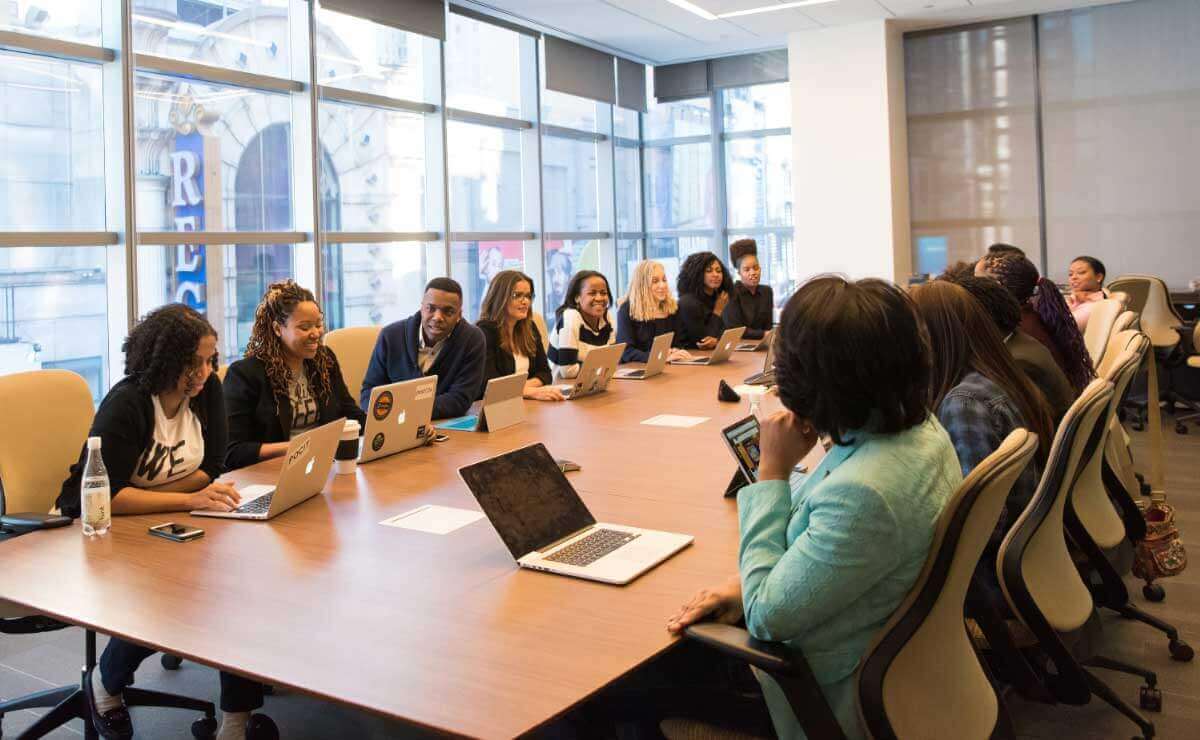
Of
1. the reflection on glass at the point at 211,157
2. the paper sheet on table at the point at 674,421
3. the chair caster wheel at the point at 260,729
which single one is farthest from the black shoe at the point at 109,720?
the reflection on glass at the point at 211,157

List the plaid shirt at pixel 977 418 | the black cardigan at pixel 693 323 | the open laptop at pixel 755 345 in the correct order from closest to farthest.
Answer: the plaid shirt at pixel 977 418 → the open laptop at pixel 755 345 → the black cardigan at pixel 693 323

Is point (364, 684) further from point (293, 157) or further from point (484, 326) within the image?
point (293, 157)

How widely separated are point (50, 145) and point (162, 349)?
3325 mm

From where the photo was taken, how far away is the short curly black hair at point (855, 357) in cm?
150

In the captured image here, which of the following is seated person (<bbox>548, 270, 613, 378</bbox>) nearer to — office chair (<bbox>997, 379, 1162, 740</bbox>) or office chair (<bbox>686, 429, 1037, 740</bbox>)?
office chair (<bbox>997, 379, 1162, 740</bbox>)

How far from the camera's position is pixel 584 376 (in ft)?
15.1

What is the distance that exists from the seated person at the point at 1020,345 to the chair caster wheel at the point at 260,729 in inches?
83.9

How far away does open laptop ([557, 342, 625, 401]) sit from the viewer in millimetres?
4609

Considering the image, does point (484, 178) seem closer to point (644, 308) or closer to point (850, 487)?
point (644, 308)

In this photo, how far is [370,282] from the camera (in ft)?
24.4

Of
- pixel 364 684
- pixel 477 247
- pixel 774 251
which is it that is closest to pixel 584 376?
pixel 364 684

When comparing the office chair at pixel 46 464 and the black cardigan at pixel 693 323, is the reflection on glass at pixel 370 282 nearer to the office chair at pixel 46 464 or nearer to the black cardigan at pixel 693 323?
the black cardigan at pixel 693 323

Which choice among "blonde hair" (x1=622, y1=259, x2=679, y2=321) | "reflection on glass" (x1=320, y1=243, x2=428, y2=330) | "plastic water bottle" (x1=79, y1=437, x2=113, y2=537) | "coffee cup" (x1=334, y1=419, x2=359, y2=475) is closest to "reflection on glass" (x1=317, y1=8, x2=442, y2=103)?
"reflection on glass" (x1=320, y1=243, x2=428, y2=330)

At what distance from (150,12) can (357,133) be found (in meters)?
1.72
